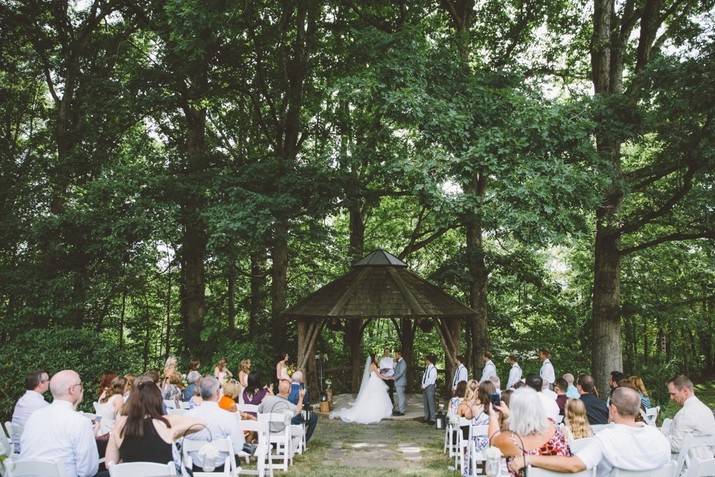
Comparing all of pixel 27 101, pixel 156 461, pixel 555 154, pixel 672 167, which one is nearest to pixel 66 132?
pixel 27 101

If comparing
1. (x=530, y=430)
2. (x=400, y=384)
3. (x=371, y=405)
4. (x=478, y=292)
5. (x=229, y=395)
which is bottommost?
(x=371, y=405)

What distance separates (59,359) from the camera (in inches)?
560

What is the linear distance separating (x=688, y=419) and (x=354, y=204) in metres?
11.0

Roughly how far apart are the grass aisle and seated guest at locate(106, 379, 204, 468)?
450cm

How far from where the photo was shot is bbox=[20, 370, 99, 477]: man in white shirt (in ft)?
17.2

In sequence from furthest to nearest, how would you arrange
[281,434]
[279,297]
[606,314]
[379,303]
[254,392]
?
1. [279,297]
2. [606,314]
3. [379,303]
4. [254,392]
5. [281,434]

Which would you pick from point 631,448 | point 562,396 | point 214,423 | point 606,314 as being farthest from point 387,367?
point 631,448

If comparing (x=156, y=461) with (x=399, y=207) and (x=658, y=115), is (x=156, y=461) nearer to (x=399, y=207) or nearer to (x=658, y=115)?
(x=658, y=115)

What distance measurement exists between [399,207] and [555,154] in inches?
427

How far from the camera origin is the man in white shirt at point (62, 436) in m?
5.25

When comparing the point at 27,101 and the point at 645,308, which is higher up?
the point at 27,101

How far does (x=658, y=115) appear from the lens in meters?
12.6

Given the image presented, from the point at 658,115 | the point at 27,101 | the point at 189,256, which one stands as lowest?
the point at 189,256

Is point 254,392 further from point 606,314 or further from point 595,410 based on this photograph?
point 606,314
